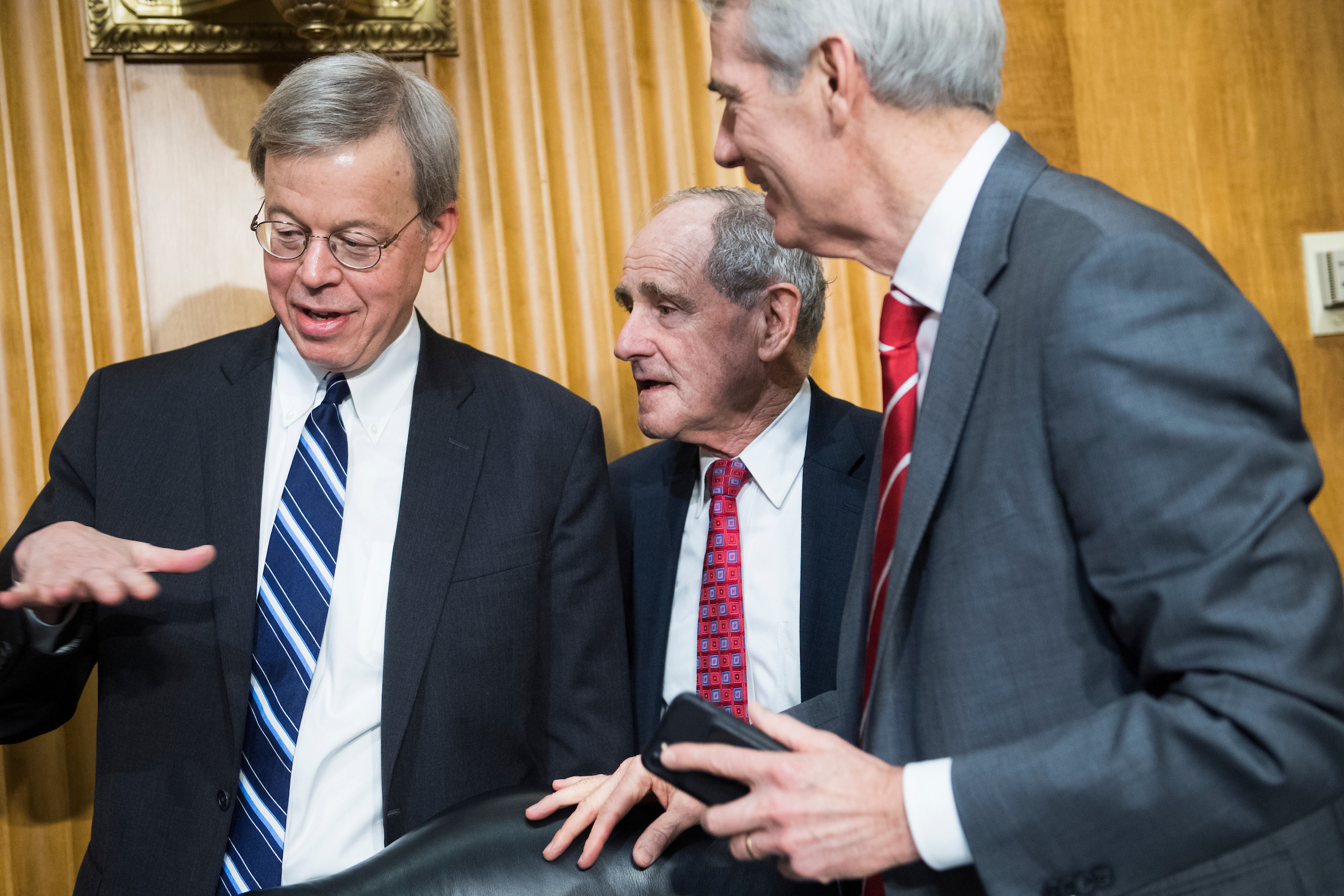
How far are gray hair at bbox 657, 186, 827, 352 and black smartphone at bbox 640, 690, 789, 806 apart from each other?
1.02 meters

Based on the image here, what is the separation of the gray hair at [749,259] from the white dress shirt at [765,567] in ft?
0.63

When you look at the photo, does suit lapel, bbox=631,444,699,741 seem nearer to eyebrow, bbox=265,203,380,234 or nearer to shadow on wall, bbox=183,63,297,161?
eyebrow, bbox=265,203,380,234

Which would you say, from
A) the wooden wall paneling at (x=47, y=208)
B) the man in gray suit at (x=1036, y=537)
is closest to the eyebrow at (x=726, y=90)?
the man in gray suit at (x=1036, y=537)

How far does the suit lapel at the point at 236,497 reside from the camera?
1431 mm

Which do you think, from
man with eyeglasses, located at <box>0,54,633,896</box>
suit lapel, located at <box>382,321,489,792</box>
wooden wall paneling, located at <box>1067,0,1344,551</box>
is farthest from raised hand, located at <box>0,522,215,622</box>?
wooden wall paneling, located at <box>1067,0,1344,551</box>

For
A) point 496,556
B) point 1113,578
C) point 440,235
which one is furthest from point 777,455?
point 1113,578

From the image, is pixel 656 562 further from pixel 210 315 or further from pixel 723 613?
pixel 210 315

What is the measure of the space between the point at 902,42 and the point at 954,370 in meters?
0.33

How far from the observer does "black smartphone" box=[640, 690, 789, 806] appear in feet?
3.20

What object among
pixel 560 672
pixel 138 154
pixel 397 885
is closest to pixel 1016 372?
pixel 397 885

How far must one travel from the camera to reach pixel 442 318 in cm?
208

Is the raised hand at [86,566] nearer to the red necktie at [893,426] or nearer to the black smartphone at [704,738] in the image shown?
the black smartphone at [704,738]

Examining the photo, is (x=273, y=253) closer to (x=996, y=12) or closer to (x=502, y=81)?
(x=502, y=81)

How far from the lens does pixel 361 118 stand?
4.99ft
